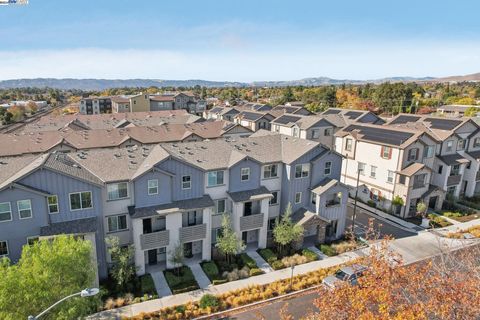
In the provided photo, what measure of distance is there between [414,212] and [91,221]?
125 ft

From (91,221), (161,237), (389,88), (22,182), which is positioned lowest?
(161,237)

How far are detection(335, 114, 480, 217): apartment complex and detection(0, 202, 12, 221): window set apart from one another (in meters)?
36.0

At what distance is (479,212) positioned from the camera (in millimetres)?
43562

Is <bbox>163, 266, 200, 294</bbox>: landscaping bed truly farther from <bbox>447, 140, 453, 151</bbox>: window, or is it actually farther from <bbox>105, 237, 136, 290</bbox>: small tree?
<bbox>447, 140, 453, 151</bbox>: window

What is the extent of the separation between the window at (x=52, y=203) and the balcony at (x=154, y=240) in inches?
269

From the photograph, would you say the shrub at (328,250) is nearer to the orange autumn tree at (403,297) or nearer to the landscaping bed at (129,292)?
the landscaping bed at (129,292)

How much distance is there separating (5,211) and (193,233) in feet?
46.4

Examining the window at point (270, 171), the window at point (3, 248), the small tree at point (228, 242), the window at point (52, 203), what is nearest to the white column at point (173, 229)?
the small tree at point (228, 242)

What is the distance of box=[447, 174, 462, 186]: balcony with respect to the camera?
45219 millimetres

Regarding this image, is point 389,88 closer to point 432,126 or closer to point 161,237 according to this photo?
point 432,126

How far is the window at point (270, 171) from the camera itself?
33438 mm

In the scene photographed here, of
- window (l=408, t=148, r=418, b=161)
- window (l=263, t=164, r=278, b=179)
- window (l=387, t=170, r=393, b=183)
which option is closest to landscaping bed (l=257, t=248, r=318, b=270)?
window (l=263, t=164, r=278, b=179)

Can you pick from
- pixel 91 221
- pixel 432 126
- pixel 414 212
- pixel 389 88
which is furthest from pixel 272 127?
pixel 389 88

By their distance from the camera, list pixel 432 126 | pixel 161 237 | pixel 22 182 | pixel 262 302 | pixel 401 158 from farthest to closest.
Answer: pixel 432 126 < pixel 401 158 < pixel 161 237 < pixel 262 302 < pixel 22 182
